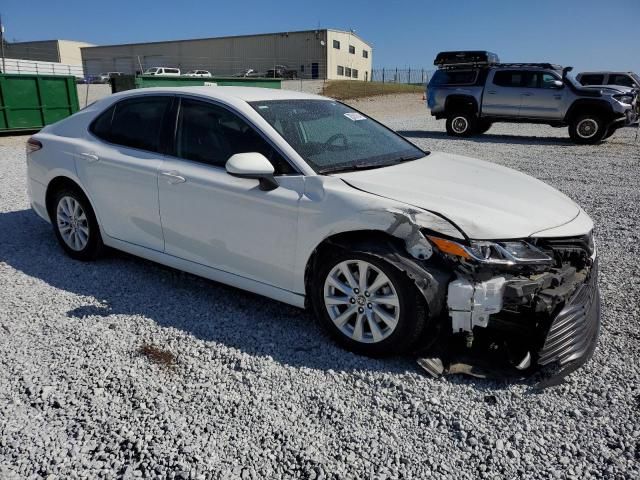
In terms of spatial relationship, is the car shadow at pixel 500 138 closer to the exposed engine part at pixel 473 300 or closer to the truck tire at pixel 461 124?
the truck tire at pixel 461 124

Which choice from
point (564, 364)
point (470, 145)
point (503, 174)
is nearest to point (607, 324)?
point (564, 364)

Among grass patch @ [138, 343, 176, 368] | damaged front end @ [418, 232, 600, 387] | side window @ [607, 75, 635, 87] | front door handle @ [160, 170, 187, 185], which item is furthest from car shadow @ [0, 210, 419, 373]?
side window @ [607, 75, 635, 87]

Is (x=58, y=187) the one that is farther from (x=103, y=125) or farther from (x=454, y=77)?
(x=454, y=77)

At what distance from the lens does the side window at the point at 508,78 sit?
1522 centimetres

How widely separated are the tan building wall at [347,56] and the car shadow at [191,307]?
62.1 meters

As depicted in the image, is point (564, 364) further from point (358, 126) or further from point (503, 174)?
point (358, 126)

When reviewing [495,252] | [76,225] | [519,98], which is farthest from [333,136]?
[519,98]

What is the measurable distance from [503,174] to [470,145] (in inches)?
426

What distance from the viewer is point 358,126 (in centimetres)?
416

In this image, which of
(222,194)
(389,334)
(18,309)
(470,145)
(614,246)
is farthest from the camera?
(470,145)

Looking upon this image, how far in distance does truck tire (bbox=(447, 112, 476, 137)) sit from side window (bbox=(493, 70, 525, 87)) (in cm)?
120

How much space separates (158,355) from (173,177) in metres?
1.29

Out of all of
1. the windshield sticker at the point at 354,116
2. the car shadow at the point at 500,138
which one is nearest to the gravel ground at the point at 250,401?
the windshield sticker at the point at 354,116

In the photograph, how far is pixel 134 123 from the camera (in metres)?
4.26
